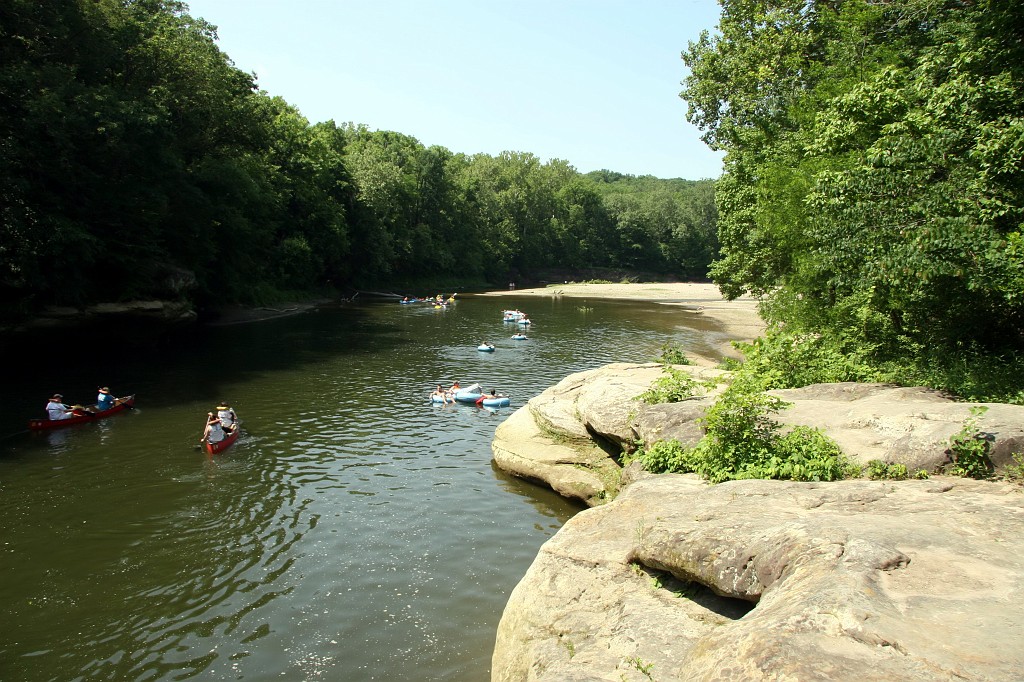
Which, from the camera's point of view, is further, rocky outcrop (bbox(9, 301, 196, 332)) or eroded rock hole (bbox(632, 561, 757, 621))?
rocky outcrop (bbox(9, 301, 196, 332))

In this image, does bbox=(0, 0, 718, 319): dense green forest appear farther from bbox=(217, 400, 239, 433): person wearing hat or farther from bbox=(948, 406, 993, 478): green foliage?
bbox=(948, 406, 993, 478): green foliage

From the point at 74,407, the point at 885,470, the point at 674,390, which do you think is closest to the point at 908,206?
the point at 674,390

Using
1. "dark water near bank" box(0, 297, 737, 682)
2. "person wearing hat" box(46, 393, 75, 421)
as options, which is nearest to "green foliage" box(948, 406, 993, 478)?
"dark water near bank" box(0, 297, 737, 682)

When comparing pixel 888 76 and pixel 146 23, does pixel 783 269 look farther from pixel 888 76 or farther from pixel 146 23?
pixel 146 23

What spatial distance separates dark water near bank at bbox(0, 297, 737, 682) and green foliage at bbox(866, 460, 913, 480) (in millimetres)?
6608

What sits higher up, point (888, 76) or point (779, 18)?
point (779, 18)

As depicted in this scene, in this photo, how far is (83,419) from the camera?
22.6 m

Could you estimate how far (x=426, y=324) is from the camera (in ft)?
171

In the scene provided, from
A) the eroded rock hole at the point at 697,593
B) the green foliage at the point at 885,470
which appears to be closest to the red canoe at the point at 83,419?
the eroded rock hole at the point at 697,593

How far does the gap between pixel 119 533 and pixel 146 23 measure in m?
35.1

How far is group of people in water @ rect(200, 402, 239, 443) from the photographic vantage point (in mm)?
19906

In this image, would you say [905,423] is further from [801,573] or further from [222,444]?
[222,444]

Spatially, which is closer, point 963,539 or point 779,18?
point 963,539

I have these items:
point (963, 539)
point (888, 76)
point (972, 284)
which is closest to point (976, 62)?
point (888, 76)
